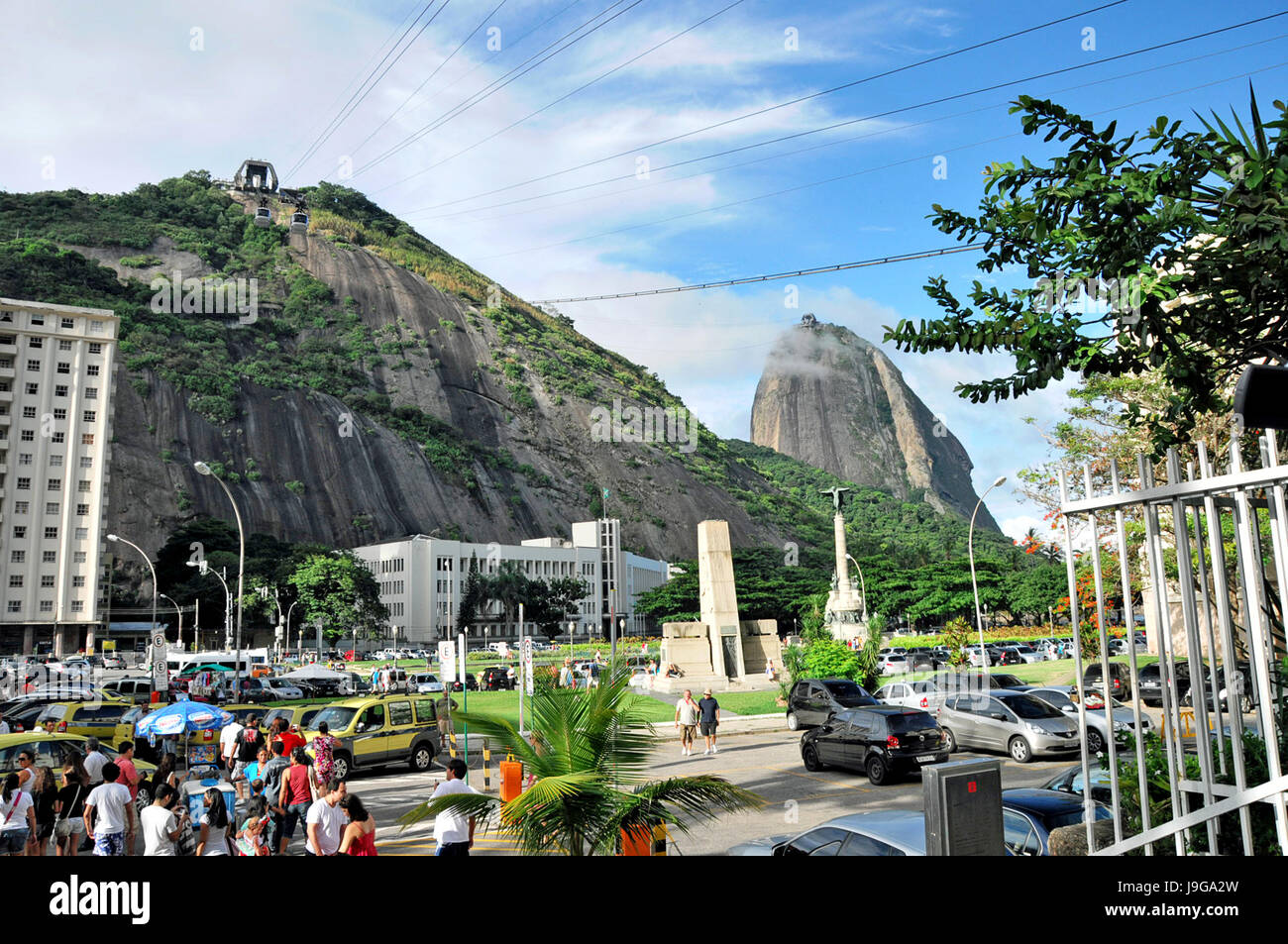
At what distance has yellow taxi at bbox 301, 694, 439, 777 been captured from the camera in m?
19.2

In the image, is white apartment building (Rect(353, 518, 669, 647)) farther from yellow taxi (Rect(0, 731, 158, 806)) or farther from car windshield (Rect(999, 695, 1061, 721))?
yellow taxi (Rect(0, 731, 158, 806))

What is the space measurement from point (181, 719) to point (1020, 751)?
632 inches

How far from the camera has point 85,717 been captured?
73.0 feet

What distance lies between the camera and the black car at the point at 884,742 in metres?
16.4

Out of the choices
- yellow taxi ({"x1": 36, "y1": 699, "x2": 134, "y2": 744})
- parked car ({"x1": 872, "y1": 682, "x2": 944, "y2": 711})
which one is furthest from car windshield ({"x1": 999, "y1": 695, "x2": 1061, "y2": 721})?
yellow taxi ({"x1": 36, "y1": 699, "x2": 134, "y2": 744})

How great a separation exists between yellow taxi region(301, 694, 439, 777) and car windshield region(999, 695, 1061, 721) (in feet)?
40.1

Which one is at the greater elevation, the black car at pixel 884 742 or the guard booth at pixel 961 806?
the guard booth at pixel 961 806

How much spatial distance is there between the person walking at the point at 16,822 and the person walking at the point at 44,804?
256 mm

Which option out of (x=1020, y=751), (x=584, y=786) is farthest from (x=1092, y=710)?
(x=584, y=786)

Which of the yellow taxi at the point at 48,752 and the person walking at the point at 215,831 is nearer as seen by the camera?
the person walking at the point at 215,831

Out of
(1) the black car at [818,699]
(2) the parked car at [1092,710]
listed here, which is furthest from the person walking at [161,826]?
(1) the black car at [818,699]

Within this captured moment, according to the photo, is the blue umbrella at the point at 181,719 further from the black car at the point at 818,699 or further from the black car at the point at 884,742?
the black car at the point at 818,699
